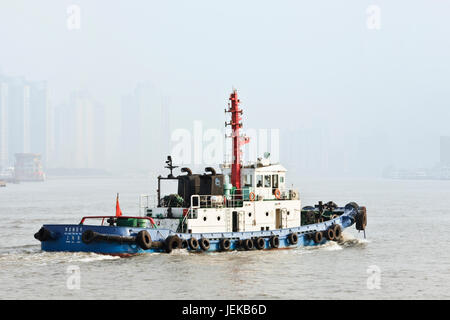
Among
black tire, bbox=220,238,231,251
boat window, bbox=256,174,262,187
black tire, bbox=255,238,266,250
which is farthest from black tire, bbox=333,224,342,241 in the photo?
black tire, bbox=220,238,231,251

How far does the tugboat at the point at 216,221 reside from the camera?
31266 mm

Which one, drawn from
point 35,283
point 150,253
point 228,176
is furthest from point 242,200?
point 35,283

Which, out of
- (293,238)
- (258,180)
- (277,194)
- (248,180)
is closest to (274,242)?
(293,238)

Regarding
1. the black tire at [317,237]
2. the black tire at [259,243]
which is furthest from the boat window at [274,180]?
the black tire at [259,243]

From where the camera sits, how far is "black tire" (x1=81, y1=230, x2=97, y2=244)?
100ft

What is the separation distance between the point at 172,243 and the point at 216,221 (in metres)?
3.07

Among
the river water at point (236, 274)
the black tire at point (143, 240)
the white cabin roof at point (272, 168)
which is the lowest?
the river water at point (236, 274)

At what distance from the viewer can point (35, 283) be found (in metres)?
27.1

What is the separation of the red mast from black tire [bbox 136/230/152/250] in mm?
6575

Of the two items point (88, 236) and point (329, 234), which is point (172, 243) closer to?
point (88, 236)

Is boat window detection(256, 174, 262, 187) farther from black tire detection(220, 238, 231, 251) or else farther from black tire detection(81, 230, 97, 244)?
black tire detection(81, 230, 97, 244)

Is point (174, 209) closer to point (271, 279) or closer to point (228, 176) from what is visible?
point (228, 176)

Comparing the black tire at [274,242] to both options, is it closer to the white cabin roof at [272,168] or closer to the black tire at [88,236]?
the white cabin roof at [272,168]

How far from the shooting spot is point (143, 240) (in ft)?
102
